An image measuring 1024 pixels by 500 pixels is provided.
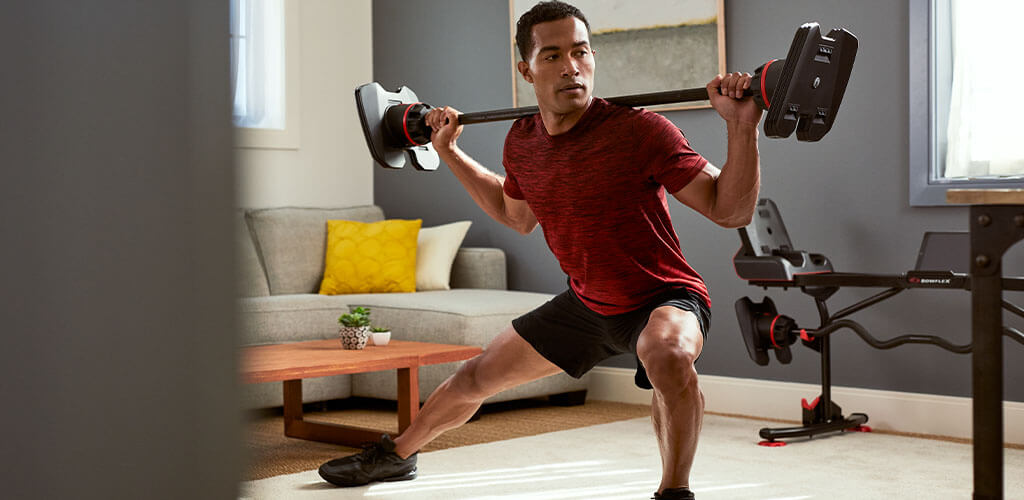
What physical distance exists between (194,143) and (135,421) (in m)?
0.10

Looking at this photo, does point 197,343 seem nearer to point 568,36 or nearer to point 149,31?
point 149,31

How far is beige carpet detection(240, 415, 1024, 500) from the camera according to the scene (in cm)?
285

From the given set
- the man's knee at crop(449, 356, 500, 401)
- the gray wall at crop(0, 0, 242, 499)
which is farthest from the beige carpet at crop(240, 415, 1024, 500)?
the gray wall at crop(0, 0, 242, 499)

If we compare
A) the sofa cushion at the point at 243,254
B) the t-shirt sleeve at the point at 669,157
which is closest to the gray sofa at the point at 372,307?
the t-shirt sleeve at the point at 669,157

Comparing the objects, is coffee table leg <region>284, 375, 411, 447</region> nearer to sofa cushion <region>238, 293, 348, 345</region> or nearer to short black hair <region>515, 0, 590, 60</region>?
sofa cushion <region>238, 293, 348, 345</region>

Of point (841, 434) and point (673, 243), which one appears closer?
point (673, 243)

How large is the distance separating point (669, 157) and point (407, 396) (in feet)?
4.97

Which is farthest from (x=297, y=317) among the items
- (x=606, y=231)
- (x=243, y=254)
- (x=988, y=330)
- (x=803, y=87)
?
(x=243, y=254)

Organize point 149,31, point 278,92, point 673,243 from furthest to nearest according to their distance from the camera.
→ point 278,92 → point 673,243 → point 149,31

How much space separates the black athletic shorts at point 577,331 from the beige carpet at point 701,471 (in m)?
0.51

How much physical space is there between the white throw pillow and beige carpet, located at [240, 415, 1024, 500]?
132 cm

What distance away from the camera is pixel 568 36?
8.11 ft

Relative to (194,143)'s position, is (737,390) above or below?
below

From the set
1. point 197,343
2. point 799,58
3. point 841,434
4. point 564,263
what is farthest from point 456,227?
point 197,343
